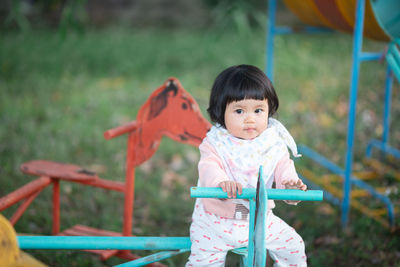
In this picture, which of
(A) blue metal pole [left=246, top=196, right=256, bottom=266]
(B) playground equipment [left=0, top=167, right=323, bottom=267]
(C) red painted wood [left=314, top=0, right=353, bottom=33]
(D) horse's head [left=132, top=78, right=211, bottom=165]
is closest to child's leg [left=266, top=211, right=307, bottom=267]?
(B) playground equipment [left=0, top=167, right=323, bottom=267]

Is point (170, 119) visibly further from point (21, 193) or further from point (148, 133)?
point (21, 193)

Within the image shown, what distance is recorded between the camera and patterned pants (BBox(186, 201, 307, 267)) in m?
1.77

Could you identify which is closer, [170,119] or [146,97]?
[170,119]

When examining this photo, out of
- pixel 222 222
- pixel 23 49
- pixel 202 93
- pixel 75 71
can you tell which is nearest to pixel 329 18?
pixel 222 222

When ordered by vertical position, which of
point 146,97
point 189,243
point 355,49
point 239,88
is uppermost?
point 355,49

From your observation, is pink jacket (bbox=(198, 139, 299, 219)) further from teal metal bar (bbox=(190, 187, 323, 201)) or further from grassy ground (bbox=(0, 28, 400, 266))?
grassy ground (bbox=(0, 28, 400, 266))

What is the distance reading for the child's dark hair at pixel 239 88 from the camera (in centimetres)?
179

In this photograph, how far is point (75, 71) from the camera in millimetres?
6430

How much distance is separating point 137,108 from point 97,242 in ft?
12.3

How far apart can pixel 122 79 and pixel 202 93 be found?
4.36ft

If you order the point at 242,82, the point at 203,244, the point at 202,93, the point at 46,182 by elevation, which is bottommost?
the point at 203,244

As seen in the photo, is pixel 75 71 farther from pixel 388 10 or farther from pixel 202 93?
pixel 388 10

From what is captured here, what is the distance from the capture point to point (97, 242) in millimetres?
1671

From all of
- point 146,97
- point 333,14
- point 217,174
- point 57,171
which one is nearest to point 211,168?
point 217,174
